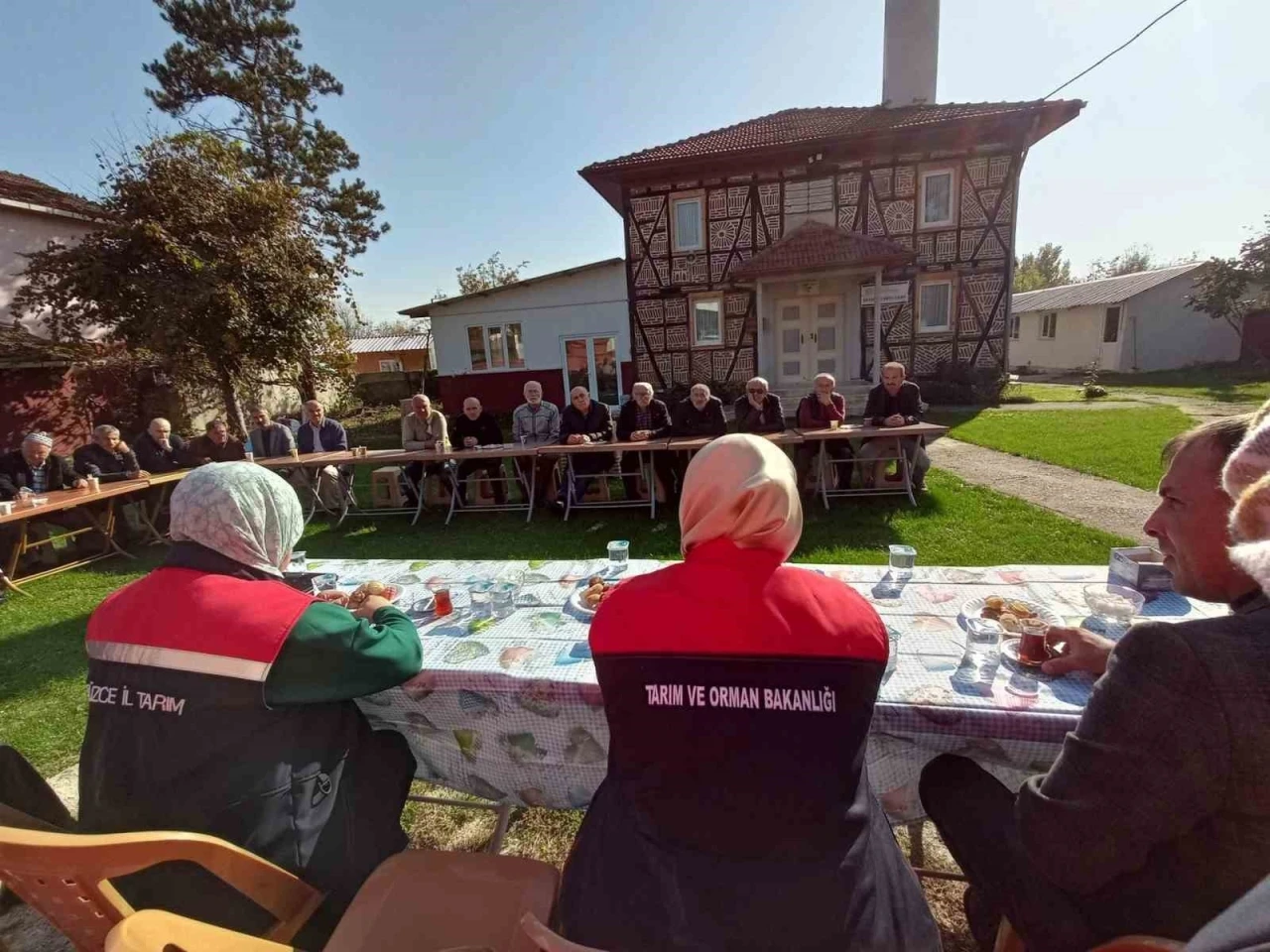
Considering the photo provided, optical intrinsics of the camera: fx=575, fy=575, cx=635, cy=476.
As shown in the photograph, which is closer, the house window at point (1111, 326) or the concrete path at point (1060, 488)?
the concrete path at point (1060, 488)

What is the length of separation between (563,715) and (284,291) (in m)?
10.4

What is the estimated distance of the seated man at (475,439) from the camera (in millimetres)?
6762

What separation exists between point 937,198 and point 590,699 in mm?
15126

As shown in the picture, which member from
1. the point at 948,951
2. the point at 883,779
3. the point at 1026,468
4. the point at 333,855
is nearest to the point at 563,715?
the point at 333,855

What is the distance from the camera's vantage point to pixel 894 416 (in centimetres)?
592

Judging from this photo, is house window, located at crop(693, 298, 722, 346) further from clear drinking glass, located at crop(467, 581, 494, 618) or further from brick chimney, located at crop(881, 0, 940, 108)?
clear drinking glass, located at crop(467, 581, 494, 618)

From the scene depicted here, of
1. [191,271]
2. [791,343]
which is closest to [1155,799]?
[191,271]

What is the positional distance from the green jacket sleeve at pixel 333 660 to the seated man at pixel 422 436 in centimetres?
537

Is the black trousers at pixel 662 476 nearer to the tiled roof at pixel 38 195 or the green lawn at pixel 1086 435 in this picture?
the green lawn at pixel 1086 435

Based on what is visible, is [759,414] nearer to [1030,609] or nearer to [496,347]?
[1030,609]

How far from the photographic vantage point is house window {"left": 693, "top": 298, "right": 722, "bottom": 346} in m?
14.3

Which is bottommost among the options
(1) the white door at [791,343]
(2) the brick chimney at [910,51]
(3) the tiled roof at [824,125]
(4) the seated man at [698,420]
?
(4) the seated man at [698,420]

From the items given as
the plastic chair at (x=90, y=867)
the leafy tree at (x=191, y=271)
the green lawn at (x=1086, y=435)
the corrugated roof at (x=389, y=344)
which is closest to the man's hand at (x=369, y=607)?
the plastic chair at (x=90, y=867)

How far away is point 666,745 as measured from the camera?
1.05 metres
